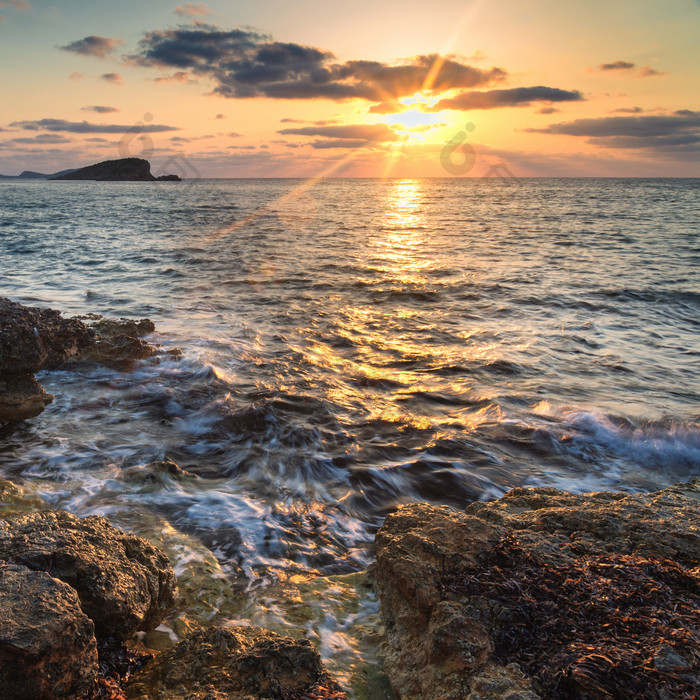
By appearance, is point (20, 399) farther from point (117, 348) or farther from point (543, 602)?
point (543, 602)

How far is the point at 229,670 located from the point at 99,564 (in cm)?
89

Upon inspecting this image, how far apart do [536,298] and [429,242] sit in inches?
464

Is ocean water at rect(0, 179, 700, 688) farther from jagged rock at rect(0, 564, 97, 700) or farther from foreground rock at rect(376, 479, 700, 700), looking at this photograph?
jagged rock at rect(0, 564, 97, 700)

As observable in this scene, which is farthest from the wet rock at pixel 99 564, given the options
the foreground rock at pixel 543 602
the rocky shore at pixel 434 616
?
the foreground rock at pixel 543 602

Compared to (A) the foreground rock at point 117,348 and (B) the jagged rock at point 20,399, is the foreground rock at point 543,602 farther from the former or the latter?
(A) the foreground rock at point 117,348

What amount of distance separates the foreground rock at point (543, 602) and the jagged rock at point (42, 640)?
1.48 meters

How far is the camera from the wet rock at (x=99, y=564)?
90.9 inches

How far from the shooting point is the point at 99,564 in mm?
2438

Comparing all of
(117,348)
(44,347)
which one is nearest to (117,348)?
(117,348)

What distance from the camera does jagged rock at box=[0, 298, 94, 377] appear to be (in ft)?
17.6

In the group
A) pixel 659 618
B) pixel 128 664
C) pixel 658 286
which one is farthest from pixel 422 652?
pixel 658 286

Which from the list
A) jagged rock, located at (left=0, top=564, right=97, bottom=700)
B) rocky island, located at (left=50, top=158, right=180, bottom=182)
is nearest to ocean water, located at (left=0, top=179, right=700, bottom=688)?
jagged rock, located at (left=0, top=564, right=97, bottom=700)

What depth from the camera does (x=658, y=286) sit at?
14.0 metres

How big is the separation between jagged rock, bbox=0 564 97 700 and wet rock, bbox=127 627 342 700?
0.33 metres
